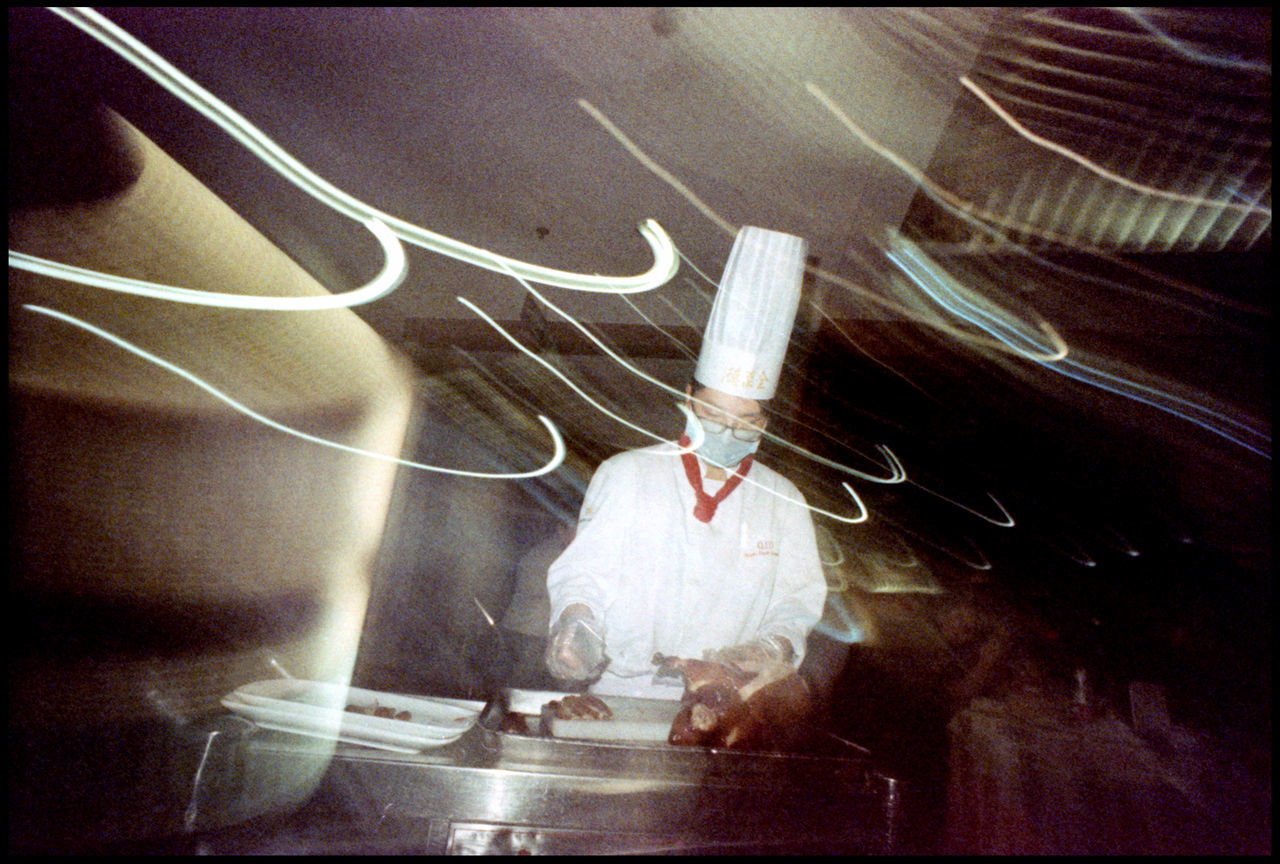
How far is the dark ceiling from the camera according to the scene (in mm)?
2359

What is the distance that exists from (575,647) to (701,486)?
841 millimetres

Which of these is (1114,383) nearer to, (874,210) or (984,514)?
(984,514)

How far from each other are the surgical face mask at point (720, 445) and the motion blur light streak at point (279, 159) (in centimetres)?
56

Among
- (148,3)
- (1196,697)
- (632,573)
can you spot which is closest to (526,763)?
(632,573)

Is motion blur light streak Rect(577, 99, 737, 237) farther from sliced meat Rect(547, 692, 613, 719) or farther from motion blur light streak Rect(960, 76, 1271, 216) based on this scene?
sliced meat Rect(547, 692, 613, 719)

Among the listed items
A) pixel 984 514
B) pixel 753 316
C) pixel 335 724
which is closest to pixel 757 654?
pixel 335 724

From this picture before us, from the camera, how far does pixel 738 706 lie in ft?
4.64

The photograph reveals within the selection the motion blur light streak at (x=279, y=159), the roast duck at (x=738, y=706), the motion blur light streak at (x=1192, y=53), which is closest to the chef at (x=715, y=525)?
the motion blur light streak at (x=279, y=159)

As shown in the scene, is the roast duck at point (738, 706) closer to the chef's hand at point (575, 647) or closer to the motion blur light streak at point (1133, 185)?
the chef's hand at point (575, 647)

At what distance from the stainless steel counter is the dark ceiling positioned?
1.54 m

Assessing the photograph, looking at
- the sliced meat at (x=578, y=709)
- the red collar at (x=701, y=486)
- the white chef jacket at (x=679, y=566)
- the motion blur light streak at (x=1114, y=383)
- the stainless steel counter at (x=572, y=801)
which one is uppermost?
the motion blur light streak at (x=1114, y=383)

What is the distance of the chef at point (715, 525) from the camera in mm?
2283

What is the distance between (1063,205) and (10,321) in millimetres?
3762

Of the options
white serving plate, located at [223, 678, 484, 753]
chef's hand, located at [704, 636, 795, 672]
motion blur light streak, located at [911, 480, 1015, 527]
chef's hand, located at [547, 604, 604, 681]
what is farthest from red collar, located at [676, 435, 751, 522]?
motion blur light streak, located at [911, 480, 1015, 527]
